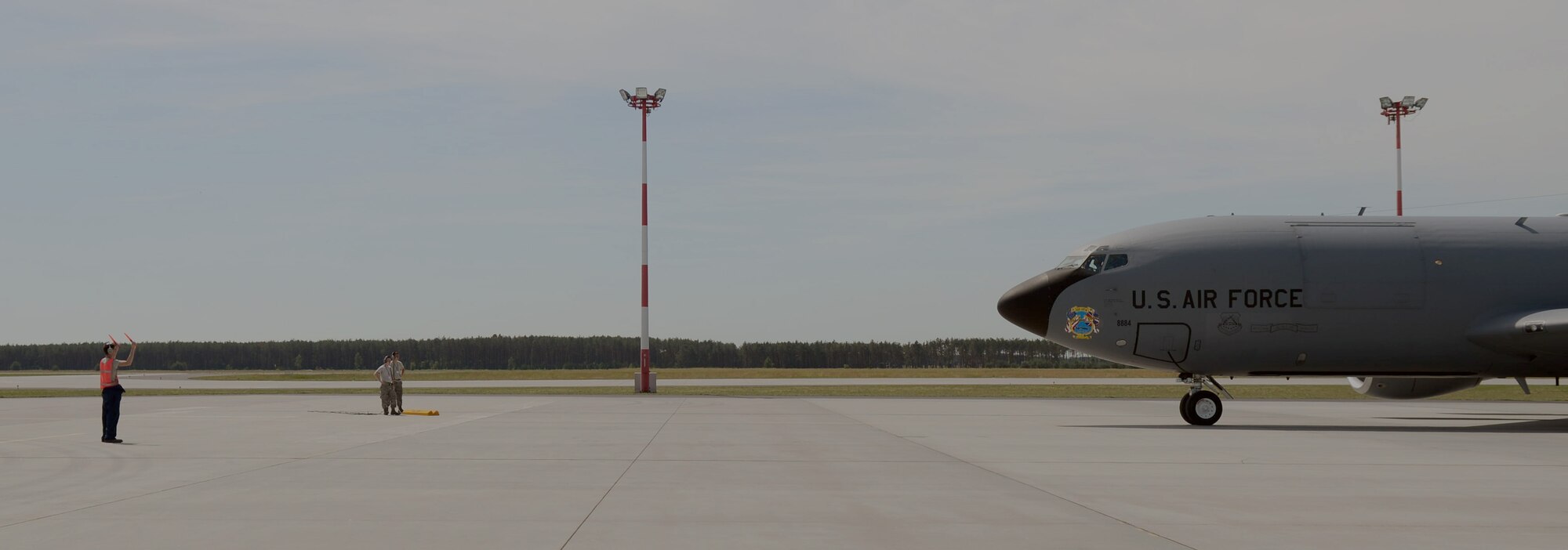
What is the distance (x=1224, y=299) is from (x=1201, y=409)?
242 centimetres

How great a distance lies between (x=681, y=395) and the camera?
43.0 m

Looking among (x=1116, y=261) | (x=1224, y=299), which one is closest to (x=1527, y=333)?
(x=1224, y=299)

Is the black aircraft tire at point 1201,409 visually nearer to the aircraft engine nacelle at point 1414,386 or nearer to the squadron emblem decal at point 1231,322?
the squadron emblem decal at point 1231,322

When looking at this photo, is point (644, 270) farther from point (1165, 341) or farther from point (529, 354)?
point (529, 354)

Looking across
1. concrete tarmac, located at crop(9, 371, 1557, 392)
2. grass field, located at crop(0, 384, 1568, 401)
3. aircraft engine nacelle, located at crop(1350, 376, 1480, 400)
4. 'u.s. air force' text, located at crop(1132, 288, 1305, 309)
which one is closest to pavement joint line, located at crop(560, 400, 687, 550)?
'u.s. air force' text, located at crop(1132, 288, 1305, 309)

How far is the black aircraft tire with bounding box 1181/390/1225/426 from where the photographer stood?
25422 millimetres

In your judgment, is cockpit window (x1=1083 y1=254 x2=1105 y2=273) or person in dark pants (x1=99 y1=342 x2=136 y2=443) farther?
cockpit window (x1=1083 y1=254 x2=1105 y2=273)

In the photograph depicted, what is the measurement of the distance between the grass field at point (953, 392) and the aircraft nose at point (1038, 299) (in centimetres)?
1487

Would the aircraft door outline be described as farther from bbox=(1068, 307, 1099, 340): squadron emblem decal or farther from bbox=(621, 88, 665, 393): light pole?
bbox=(621, 88, 665, 393): light pole

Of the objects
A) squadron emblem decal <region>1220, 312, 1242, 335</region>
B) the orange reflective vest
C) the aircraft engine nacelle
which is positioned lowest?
the aircraft engine nacelle

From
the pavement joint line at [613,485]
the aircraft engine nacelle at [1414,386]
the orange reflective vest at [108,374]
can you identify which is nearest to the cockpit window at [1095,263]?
the aircraft engine nacelle at [1414,386]

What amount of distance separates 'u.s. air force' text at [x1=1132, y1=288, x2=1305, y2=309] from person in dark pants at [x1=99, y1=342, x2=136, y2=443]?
1960cm

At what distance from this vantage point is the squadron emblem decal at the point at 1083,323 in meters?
25.5

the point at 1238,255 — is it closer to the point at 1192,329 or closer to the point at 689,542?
the point at 1192,329
